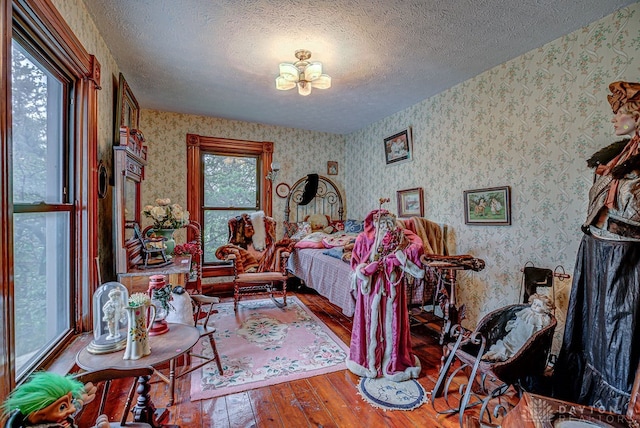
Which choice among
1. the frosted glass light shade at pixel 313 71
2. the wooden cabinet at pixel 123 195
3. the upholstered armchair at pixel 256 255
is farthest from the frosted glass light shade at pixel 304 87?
the upholstered armchair at pixel 256 255

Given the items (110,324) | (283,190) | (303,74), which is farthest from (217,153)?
(110,324)

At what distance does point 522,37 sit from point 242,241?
156 inches

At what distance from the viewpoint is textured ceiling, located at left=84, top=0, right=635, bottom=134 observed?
2.03 m

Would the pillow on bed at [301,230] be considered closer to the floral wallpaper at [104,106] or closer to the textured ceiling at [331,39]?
the textured ceiling at [331,39]

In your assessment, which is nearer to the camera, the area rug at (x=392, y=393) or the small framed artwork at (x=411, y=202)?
the area rug at (x=392, y=393)

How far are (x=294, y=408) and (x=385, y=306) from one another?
3.14 feet

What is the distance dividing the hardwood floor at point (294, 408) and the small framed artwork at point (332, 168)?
382 cm

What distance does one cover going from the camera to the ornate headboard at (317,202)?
529 centimetres

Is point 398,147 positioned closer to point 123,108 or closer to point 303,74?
point 303,74

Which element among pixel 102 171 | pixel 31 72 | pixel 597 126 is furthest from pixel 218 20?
pixel 597 126

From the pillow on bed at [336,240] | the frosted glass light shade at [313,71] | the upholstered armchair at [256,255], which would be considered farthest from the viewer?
the pillow on bed at [336,240]

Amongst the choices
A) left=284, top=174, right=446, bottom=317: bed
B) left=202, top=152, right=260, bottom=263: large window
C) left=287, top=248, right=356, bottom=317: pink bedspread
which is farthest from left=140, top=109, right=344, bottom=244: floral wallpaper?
left=287, top=248, right=356, bottom=317: pink bedspread

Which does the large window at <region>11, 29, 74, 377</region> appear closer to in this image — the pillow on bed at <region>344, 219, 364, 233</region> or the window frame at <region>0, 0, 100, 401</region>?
the window frame at <region>0, 0, 100, 401</region>

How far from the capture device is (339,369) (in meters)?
2.47
